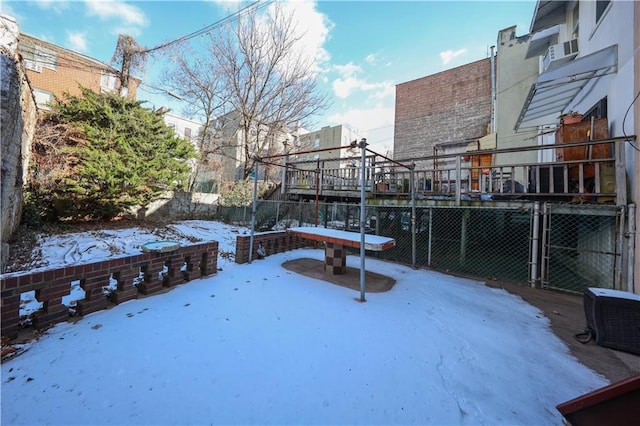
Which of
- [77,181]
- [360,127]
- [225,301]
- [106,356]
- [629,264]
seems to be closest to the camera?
[106,356]

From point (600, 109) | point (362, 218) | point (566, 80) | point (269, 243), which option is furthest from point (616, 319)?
point (269, 243)

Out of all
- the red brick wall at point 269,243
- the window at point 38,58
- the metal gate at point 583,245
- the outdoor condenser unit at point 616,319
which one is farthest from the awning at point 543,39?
the window at point 38,58

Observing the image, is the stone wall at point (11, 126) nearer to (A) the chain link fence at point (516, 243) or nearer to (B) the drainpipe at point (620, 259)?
(A) the chain link fence at point (516, 243)

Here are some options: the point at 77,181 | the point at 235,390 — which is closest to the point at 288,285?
the point at 235,390

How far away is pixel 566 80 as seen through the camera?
4.90 m

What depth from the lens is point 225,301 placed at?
120 inches

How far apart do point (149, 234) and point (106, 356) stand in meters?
5.26

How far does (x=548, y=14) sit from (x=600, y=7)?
2934 millimetres

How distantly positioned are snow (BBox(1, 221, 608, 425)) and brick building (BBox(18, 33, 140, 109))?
13032 millimetres

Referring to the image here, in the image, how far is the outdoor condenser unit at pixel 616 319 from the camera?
2.36 meters

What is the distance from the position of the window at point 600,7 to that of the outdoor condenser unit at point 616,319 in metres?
5.41

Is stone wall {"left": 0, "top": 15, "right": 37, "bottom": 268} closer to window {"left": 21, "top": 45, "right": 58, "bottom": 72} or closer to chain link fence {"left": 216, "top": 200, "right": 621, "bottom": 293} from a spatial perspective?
chain link fence {"left": 216, "top": 200, "right": 621, "bottom": 293}

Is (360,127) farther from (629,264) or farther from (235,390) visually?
(235,390)

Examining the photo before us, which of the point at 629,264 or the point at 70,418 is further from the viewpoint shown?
the point at 629,264
